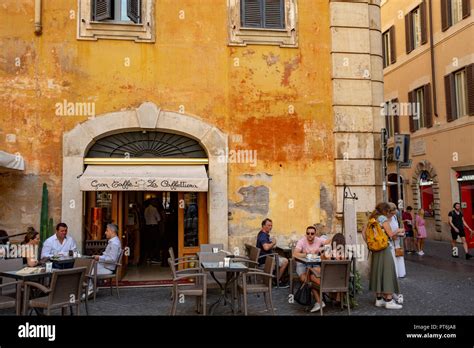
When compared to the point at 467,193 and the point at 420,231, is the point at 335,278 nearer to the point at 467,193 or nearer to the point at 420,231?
the point at 420,231

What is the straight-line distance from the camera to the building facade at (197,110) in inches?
382

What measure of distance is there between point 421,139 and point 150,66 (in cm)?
1443

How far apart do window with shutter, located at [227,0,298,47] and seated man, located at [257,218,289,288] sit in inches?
154

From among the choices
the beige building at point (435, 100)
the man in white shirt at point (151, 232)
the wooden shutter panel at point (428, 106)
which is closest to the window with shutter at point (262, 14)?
the man in white shirt at point (151, 232)

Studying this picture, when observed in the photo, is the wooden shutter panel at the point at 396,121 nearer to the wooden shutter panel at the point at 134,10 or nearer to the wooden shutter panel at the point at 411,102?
the wooden shutter panel at the point at 411,102

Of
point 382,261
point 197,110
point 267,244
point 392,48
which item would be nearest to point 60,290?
point 267,244

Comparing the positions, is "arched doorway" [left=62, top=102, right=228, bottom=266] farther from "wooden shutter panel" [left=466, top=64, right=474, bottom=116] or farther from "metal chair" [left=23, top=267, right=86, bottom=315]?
"wooden shutter panel" [left=466, top=64, right=474, bottom=116]

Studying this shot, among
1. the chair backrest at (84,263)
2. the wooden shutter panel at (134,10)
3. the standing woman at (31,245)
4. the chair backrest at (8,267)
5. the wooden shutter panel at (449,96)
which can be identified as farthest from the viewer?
the wooden shutter panel at (449,96)

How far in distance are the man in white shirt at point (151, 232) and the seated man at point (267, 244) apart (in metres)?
3.93

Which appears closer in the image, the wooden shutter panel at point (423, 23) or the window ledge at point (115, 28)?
the window ledge at point (115, 28)

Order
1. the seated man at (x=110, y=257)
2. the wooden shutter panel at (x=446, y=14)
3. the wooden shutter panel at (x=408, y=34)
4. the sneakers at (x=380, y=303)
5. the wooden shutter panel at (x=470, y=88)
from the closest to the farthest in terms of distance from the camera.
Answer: the sneakers at (x=380, y=303), the seated man at (x=110, y=257), the wooden shutter panel at (x=470, y=88), the wooden shutter panel at (x=446, y=14), the wooden shutter panel at (x=408, y=34)

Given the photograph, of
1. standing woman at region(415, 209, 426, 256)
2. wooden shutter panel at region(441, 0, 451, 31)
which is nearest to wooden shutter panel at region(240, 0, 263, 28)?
standing woman at region(415, 209, 426, 256)

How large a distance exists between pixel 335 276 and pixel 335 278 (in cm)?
3

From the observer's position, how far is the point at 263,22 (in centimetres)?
1066
